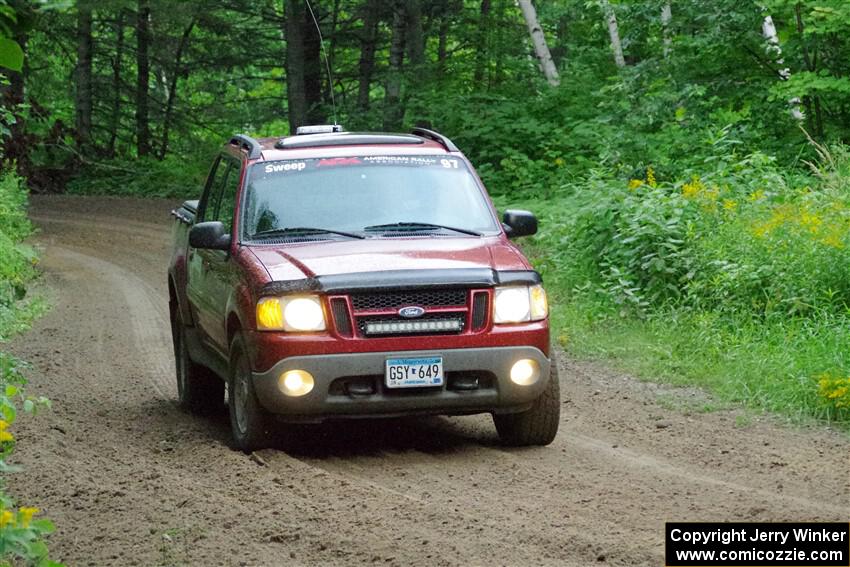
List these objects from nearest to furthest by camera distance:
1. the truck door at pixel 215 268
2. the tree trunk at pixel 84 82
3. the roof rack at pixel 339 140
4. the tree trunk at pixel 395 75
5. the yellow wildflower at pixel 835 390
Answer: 1. the truck door at pixel 215 268
2. the yellow wildflower at pixel 835 390
3. the roof rack at pixel 339 140
4. the tree trunk at pixel 395 75
5. the tree trunk at pixel 84 82

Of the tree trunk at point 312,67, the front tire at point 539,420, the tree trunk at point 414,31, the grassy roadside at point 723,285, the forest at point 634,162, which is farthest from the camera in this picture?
the tree trunk at point 312,67

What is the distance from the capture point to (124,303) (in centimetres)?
1700

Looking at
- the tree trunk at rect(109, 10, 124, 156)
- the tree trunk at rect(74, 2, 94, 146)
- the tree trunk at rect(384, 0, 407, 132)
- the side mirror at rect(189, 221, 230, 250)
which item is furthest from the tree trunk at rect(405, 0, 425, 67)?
the side mirror at rect(189, 221, 230, 250)

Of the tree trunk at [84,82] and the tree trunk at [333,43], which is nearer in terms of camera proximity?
the tree trunk at [333,43]

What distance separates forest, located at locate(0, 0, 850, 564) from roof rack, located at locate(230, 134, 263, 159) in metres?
1.76

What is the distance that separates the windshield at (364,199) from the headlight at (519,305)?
913mm

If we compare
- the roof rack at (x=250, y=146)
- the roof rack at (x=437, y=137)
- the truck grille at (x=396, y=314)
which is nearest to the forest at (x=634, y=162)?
the roof rack at (x=437, y=137)

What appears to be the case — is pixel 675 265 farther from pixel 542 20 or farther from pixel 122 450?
pixel 542 20

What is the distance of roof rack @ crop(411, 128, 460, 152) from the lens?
31.5ft

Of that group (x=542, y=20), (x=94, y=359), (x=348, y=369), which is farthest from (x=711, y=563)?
(x=542, y=20)

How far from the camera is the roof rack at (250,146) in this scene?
9.32 m

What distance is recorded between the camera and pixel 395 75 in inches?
1069

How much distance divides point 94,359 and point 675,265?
5609 mm

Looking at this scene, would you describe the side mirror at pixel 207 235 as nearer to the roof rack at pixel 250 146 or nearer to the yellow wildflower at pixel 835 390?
the roof rack at pixel 250 146
